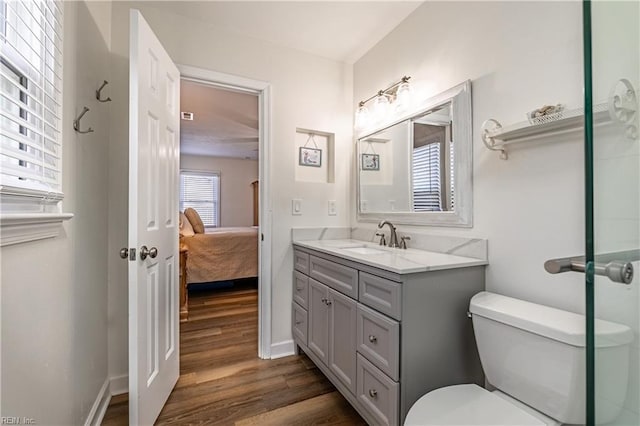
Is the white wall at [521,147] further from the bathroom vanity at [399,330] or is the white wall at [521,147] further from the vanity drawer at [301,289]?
the vanity drawer at [301,289]

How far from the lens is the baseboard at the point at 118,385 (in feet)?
5.75

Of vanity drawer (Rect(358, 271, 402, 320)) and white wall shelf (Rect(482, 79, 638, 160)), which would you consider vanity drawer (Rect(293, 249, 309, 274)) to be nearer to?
vanity drawer (Rect(358, 271, 402, 320))

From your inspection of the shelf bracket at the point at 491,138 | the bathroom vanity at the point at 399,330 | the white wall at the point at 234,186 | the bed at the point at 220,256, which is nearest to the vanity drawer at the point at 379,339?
the bathroom vanity at the point at 399,330

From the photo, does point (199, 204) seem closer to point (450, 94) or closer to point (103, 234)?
point (103, 234)

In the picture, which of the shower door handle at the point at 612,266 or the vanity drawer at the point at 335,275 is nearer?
the shower door handle at the point at 612,266

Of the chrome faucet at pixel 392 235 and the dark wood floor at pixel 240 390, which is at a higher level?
the chrome faucet at pixel 392 235

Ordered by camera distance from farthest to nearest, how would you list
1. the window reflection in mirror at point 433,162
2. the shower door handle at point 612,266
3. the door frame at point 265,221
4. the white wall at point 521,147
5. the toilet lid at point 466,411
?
the door frame at point 265,221 → the window reflection in mirror at point 433,162 → the white wall at point 521,147 → the toilet lid at point 466,411 → the shower door handle at point 612,266

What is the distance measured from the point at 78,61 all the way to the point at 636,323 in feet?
7.38

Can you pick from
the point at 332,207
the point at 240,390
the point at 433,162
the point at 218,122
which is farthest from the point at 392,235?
the point at 218,122

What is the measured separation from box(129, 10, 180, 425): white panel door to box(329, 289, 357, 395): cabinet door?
0.96 metres

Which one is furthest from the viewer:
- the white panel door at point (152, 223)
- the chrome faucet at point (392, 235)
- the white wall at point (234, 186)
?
the white wall at point (234, 186)

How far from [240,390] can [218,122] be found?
3516 millimetres

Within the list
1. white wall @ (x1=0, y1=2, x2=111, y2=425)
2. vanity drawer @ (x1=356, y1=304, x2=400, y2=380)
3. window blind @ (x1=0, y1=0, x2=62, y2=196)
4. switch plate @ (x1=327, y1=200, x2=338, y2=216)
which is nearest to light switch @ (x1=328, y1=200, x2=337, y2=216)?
switch plate @ (x1=327, y1=200, x2=338, y2=216)

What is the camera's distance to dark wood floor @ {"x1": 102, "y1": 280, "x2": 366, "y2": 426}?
155cm
